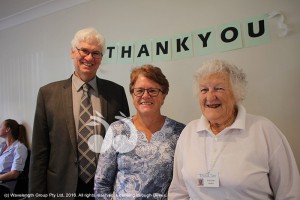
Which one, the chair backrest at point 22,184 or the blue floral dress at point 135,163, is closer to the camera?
the blue floral dress at point 135,163

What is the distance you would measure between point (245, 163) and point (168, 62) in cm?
99

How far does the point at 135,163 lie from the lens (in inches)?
48.8

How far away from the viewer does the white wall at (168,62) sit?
1406mm

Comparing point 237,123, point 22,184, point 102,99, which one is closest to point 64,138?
point 102,99

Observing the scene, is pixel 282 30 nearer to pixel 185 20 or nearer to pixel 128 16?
pixel 185 20

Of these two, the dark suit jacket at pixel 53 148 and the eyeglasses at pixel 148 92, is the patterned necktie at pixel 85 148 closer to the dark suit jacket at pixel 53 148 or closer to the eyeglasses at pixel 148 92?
the dark suit jacket at pixel 53 148

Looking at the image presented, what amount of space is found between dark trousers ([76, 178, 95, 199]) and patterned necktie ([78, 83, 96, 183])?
2cm

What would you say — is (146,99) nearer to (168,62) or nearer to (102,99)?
(102,99)

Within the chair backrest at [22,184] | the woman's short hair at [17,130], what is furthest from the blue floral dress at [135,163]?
the woman's short hair at [17,130]

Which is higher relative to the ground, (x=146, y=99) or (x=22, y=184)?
(x=146, y=99)

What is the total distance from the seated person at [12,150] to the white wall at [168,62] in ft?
0.40

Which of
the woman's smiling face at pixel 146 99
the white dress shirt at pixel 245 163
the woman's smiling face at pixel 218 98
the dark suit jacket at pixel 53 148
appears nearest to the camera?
the white dress shirt at pixel 245 163

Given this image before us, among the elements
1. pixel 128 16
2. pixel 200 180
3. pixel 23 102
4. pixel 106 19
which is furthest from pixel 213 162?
pixel 23 102

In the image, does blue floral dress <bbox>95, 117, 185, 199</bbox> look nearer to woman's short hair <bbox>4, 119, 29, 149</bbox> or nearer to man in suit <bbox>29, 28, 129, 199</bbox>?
A: man in suit <bbox>29, 28, 129, 199</bbox>
